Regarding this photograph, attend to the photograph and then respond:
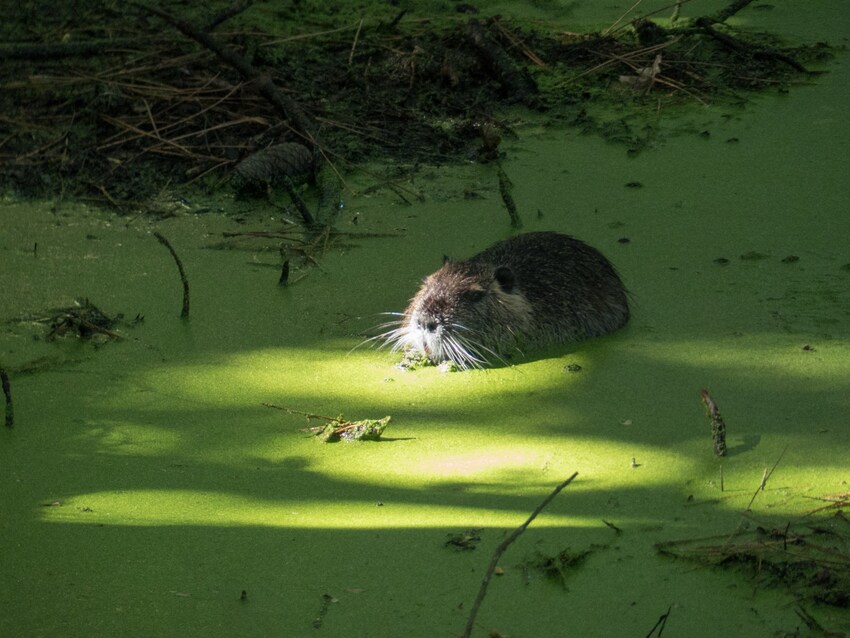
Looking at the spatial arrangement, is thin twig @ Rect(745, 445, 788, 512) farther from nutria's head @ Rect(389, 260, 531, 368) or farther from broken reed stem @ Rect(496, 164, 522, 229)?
broken reed stem @ Rect(496, 164, 522, 229)

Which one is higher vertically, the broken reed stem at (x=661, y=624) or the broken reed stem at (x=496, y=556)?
the broken reed stem at (x=496, y=556)

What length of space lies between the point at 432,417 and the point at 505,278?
0.75 meters

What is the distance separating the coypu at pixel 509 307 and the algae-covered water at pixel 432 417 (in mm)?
102

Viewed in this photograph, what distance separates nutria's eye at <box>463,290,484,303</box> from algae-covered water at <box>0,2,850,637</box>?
26 cm

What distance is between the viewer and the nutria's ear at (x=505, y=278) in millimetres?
3932

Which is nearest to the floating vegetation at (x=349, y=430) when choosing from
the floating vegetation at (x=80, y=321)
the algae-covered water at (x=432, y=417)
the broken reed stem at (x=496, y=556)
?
the algae-covered water at (x=432, y=417)

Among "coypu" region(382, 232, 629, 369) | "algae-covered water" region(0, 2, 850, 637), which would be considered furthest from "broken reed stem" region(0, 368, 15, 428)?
"coypu" region(382, 232, 629, 369)

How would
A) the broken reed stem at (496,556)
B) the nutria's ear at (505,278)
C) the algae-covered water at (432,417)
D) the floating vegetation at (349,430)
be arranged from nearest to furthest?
the broken reed stem at (496,556), the algae-covered water at (432,417), the floating vegetation at (349,430), the nutria's ear at (505,278)

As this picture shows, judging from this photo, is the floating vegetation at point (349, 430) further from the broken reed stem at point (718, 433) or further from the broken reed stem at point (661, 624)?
the broken reed stem at point (661, 624)

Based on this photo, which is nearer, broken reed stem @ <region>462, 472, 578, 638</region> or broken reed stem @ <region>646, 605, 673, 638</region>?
broken reed stem @ <region>462, 472, 578, 638</region>

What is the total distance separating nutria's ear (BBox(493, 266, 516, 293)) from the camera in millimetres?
3932

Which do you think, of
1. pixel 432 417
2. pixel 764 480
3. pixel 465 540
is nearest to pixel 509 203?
pixel 432 417

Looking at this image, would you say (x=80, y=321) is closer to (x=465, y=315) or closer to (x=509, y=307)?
(x=465, y=315)

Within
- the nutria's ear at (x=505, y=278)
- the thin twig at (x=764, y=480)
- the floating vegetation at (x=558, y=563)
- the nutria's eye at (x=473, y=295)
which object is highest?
the nutria's ear at (x=505, y=278)
